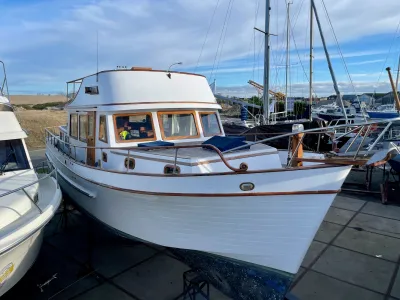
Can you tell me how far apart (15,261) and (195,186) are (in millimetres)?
2389

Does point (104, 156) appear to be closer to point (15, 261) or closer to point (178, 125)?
point (178, 125)

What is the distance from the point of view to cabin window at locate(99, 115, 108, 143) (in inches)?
243

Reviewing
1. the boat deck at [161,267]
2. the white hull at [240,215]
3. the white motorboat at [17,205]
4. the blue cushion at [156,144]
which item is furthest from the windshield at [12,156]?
the blue cushion at [156,144]

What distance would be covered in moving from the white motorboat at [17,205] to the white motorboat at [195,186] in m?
0.97

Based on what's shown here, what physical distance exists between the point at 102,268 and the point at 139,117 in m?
2.80

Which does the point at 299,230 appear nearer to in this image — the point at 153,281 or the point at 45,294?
the point at 153,281

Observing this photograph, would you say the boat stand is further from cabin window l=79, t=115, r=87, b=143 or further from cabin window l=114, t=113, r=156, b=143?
cabin window l=79, t=115, r=87, b=143

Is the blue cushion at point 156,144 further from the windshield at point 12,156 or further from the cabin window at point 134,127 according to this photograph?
the windshield at point 12,156

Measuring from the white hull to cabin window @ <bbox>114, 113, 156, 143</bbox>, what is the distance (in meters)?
1.26

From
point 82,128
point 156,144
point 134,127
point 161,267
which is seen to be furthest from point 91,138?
point 161,267

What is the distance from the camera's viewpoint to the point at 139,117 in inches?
244

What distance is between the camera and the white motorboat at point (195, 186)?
3.87m

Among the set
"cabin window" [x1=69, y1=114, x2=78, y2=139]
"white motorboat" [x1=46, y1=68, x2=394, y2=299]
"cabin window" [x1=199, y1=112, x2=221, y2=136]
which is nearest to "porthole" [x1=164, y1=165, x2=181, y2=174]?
"white motorboat" [x1=46, y1=68, x2=394, y2=299]

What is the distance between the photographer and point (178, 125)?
644 cm
